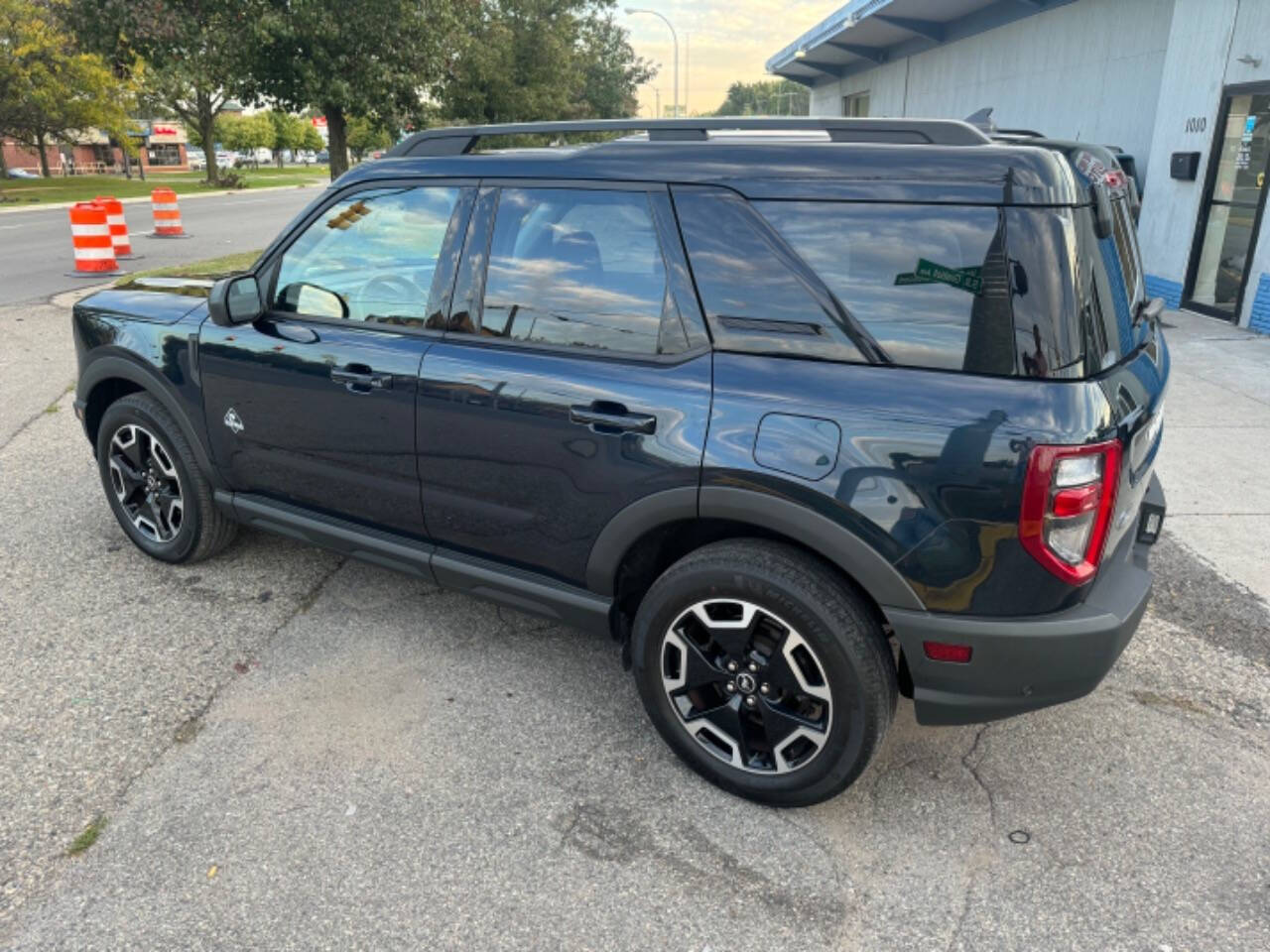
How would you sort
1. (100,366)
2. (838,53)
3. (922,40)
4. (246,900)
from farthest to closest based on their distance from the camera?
(838,53) → (922,40) → (100,366) → (246,900)

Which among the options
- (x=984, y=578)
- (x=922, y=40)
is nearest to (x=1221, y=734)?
(x=984, y=578)

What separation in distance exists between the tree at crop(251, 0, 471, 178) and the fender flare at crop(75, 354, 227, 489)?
28.0 feet

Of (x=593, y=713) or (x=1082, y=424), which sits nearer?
→ (x=1082, y=424)

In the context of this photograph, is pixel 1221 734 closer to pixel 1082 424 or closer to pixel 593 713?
pixel 1082 424

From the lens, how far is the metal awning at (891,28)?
49.7ft

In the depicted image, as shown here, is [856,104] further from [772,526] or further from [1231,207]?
[772,526]

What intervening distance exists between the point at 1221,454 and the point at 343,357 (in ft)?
16.7

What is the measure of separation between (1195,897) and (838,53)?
23.8m

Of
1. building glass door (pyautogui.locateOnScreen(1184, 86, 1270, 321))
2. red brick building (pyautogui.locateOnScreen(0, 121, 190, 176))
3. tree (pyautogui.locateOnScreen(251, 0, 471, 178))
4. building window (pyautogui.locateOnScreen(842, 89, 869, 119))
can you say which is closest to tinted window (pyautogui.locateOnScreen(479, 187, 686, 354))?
building glass door (pyautogui.locateOnScreen(1184, 86, 1270, 321))

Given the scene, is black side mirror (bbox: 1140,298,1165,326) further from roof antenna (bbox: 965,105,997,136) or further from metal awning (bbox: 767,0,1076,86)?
metal awning (bbox: 767,0,1076,86)

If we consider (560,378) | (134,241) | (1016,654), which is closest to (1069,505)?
(1016,654)

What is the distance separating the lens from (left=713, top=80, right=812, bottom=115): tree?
10331 cm

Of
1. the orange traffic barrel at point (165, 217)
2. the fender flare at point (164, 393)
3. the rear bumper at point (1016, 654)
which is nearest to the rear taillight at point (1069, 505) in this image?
the rear bumper at point (1016, 654)

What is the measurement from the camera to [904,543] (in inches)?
89.2
